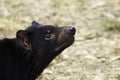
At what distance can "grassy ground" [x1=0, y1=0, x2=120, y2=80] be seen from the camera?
6.27 meters

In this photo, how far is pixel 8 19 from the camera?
779 centimetres

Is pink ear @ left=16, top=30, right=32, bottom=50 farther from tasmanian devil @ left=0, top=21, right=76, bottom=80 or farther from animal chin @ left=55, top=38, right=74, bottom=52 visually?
animal chin @ left=55, top=38, right=74, bottom=52

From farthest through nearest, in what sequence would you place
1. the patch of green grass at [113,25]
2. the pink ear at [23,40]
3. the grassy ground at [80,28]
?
the patch of green grass at [113,25] → the grassy ground at [80,28] → the pink ear at [23,40]

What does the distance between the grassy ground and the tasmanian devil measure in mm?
865

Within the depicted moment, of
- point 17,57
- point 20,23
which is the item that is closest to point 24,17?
point 20,23

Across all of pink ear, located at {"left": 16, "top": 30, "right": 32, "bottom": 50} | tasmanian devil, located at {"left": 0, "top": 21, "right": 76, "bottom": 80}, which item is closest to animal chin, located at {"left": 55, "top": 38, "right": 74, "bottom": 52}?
tasmanian devil, located at {"left": 0, "top": 21, "right": 76, "bottom": 80}

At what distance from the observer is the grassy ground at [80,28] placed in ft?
20.6

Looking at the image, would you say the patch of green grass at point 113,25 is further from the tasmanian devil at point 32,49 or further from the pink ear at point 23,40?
the pink ear at point 23,40

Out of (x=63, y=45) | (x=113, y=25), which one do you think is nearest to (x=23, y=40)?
(x=63, y=45)

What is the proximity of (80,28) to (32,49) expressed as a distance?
285 centimetres

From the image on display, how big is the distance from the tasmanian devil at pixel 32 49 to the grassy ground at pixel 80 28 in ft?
2.84

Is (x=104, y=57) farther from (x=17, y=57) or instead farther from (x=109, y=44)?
(x=17, y=57)

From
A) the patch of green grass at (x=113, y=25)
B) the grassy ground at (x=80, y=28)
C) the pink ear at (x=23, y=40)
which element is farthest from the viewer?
the patch of green grass at (x=113, y=25)

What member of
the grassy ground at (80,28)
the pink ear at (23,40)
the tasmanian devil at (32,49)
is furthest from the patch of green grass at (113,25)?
the pink ear at (23,40)
